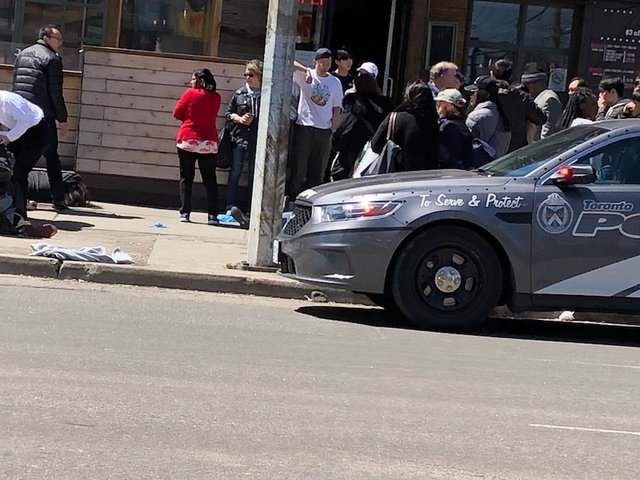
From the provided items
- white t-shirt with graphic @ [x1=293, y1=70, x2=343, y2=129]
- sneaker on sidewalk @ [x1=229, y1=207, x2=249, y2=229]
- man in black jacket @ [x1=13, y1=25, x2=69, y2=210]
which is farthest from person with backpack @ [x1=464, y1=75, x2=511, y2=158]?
man in black jacket @ [x1=13, y1=25, x2=69, y2=210]

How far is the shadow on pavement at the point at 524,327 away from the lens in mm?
9117

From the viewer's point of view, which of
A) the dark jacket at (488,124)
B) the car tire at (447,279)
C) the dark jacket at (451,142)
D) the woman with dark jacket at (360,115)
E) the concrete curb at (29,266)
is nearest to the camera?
the car tire at (447,279)

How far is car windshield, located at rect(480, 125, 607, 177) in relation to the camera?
891 centimetres

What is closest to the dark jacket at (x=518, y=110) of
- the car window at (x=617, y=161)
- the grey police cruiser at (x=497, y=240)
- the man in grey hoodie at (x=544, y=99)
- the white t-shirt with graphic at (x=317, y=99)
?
the man in grey hoodie at (x=544, y=99)

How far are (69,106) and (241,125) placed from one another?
2305 mm

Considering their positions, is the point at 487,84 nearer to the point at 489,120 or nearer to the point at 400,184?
the point at 489,120

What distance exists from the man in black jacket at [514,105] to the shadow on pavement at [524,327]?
2596 millimetres

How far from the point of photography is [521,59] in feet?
50.8

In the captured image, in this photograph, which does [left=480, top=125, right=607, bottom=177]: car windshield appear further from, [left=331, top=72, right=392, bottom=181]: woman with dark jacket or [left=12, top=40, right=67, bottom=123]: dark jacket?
[left=12, top=40, right=67, bottom=123]: dark jacket

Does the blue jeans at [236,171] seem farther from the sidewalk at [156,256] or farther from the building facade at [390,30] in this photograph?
the building facade at [390,30]

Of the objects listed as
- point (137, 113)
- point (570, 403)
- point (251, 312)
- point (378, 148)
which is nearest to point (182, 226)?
point (137, 113)

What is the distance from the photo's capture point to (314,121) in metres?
12.8

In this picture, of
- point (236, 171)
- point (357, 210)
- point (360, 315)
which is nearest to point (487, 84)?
point (360, 315)

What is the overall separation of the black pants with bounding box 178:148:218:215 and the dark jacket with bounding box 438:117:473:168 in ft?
11.2
